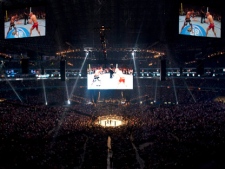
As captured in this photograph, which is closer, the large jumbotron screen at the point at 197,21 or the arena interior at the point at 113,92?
the arena interior at the point at 113,92

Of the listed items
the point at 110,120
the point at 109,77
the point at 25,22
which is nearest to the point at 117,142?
the point at 110,120

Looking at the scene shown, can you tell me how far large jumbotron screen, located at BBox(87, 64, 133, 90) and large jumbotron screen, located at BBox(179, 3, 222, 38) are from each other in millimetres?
12341

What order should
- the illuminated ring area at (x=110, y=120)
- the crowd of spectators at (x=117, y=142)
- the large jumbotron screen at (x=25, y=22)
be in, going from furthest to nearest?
the illuminated ring area at (x=110, y=120) < the large jumbotron screen at (x=25, y=22) < the crowd of spectators at (x=117, y=142)

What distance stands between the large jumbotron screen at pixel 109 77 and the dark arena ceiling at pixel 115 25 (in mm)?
3364

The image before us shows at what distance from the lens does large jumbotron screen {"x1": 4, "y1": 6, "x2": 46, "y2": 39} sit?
20.7 meters

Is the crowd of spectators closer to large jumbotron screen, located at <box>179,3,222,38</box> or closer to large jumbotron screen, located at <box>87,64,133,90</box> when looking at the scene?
large jumbotron screen, located at <box>87,64,133,90</box>

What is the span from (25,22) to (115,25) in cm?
990

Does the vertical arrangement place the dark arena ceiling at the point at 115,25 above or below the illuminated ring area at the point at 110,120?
above

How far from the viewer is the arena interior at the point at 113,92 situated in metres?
12.2

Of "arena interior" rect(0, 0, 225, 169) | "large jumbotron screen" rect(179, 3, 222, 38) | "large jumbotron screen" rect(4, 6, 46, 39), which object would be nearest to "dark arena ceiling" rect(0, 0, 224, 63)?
"arena interior" rect(0, 0, 225, 169)

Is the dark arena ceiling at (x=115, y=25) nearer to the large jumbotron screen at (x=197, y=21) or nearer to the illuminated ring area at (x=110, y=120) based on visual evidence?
the large jumbotron screen at (x=197, y=21)

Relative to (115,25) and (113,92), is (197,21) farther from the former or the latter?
(113,92)

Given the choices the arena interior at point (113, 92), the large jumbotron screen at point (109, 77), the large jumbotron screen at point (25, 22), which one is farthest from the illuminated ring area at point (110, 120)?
the large jumbotron screen at point (25, 22)

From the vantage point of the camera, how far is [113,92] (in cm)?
4269
